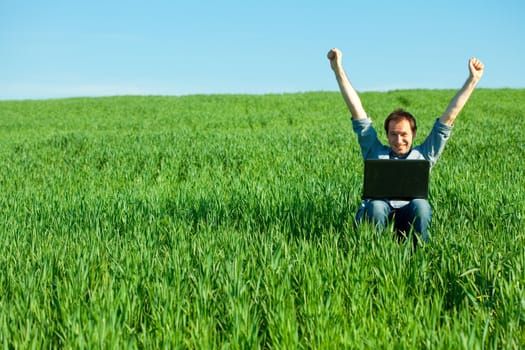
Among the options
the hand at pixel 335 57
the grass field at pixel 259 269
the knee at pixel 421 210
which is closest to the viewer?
the grass field at pixel 259 269

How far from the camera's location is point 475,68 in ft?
14.7

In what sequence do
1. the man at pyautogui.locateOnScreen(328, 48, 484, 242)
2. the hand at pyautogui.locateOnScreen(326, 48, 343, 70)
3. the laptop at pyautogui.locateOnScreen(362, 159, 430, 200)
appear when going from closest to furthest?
the laptop at pyautogui.locateOnScreen(362, 159, 430, 200)
the man at pyautogui.locateOnScreen(328, 48, 484, 242)
the hand at pyautogui.locateOnScreen(326, 48, 343, 70)

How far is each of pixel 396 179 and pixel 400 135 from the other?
0.49 m

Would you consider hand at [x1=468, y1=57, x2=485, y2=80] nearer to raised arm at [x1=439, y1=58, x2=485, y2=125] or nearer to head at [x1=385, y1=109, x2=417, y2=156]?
raised arm at [x1=439, y1=58, x2=485, y2=125]

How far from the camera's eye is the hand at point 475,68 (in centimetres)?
443

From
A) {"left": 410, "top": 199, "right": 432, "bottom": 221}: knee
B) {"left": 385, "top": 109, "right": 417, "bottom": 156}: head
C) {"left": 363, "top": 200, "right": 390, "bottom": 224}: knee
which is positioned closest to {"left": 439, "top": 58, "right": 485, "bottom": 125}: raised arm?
{"left": 385, "top": 109, "right": 417, "bottom": 156}: head

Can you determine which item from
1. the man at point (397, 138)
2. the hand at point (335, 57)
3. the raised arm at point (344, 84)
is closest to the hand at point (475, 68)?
the man at point (397, 138)

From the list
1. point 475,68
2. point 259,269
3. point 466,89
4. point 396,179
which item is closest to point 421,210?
point 396,179

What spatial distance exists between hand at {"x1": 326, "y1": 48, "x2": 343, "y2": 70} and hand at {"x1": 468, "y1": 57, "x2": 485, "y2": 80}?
3.66ft

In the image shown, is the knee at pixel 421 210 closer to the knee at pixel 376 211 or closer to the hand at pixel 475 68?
the knee at pixel 376 211

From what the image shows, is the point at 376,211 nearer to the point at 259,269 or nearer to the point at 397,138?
the point at 397,138

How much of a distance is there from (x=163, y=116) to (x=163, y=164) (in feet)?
61.9

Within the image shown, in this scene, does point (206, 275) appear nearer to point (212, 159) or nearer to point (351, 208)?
point (351, 208)

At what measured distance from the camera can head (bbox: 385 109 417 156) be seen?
4273 mm
